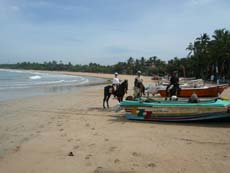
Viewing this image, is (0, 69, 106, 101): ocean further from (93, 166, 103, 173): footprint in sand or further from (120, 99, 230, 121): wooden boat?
(93, 166, 103, 173): footprint in sand

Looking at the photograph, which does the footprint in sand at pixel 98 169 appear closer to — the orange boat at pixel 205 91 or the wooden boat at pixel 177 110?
the wooden boat at pixel 177 110

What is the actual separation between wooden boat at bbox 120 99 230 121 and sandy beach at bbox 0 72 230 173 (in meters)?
0.28

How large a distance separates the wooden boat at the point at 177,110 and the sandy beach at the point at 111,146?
28 cm

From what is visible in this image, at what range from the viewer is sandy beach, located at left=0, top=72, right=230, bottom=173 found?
494 centimetres

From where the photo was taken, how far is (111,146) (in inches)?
244

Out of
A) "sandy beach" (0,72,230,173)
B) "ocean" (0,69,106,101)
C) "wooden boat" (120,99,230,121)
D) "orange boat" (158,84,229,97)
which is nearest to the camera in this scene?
"sandy beach" (0,72,230,173)

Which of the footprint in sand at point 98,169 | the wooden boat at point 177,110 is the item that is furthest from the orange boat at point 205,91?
the footprint in sand at point 98,169

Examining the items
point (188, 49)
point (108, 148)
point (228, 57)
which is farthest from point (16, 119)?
point (188, 49)

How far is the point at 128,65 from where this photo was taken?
11131 cm

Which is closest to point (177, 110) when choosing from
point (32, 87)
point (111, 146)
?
point (111, 146)

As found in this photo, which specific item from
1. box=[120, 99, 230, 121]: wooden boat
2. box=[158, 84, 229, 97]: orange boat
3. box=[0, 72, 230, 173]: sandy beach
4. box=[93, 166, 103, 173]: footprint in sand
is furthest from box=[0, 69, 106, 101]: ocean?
box=[93, 166, 103, 173]: footprint in sand

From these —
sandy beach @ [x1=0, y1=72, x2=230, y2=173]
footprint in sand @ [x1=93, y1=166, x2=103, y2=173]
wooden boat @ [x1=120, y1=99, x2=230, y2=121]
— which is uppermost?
wooden boat @ [x1=120, y1=99, x2=230, y2=121]

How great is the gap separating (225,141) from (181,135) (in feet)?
3.70

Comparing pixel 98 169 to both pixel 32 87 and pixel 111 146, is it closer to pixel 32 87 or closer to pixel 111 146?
pixel 111 146
